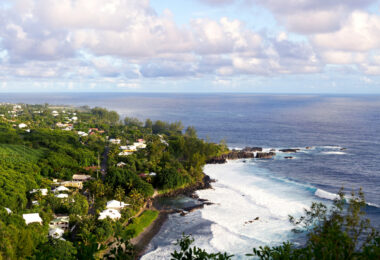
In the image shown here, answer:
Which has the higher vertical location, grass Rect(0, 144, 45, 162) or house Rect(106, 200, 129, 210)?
grass Rect(0, 144, 45, 162)

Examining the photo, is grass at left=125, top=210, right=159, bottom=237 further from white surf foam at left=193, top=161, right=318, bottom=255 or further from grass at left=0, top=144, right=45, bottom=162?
grass at left=0, top=144, right=45, bottom=162

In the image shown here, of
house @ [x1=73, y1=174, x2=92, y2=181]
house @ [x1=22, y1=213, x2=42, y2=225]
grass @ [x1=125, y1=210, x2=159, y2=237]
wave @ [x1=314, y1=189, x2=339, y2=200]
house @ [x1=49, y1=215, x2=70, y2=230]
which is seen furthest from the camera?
house @ [x1=73, y1=174, x2=92, y2=181]

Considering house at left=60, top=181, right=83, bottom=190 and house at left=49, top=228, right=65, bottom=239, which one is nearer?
house at left=49, top=228, right=65, bottom=239

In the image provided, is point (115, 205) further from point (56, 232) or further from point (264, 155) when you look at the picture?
point (264, 155)

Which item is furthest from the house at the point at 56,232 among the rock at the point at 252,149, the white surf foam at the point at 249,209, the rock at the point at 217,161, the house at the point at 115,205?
the rock at the point at 252,149

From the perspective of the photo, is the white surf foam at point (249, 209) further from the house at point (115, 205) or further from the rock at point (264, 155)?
the rock at point (264, 155)

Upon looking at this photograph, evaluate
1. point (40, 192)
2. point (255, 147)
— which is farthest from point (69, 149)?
point (255, 147)

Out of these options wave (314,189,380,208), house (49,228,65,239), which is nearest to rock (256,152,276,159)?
wave (314,189,380,208)

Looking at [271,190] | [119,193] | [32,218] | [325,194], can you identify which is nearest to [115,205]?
[119,193]
